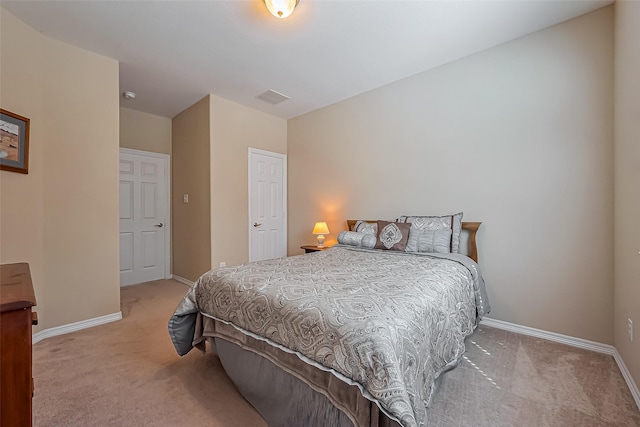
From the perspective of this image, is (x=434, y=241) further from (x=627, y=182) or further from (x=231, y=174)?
(x=231, y=174)

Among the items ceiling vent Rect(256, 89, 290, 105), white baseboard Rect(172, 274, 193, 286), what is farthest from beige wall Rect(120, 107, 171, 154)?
white baseboard Rect(172, 274, 193, 286)

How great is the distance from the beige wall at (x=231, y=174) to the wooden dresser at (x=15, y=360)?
280cm

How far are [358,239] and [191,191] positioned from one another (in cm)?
264

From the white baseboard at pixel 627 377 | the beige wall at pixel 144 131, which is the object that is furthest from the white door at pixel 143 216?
the white baseboard at pixel 627 377

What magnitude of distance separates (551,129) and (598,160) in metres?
0.41

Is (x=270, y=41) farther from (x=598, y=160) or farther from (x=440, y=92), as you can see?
(x=598, y=160)

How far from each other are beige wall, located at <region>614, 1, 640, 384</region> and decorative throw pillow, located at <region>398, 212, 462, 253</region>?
106cm

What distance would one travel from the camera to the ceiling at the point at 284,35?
211cm

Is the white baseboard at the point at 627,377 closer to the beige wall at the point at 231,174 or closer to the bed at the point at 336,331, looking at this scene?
the bed at the point at 336,331

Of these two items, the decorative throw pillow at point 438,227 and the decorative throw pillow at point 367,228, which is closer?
the decorative throw pillow at point 438,227

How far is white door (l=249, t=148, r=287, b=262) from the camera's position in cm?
418

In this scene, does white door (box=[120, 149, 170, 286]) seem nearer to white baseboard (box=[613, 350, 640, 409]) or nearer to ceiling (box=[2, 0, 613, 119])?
ceiling (box=[2, 0, 613, 119])

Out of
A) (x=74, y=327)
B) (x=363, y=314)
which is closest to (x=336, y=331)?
(x=363, y=314)

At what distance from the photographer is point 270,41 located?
8.31 ft
